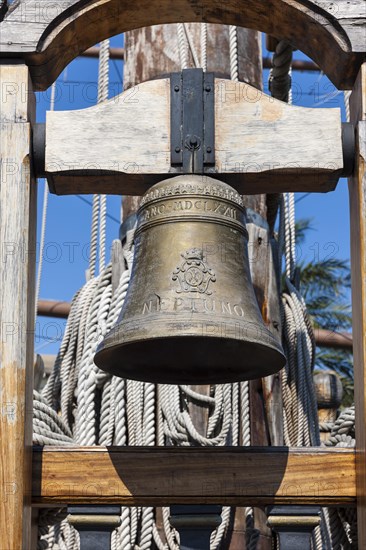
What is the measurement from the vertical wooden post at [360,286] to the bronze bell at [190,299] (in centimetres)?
19

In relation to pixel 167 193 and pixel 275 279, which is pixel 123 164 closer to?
pixel 167 193

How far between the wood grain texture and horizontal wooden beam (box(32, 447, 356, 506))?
2.09ft

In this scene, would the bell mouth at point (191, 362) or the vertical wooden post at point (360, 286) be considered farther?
the bell mouth at point (191, 362)

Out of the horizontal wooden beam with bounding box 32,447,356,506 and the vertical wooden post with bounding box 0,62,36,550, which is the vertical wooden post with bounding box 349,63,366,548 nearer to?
the horizontal wooden beam with bounding box 32,447,356,506

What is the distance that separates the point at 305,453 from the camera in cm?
284

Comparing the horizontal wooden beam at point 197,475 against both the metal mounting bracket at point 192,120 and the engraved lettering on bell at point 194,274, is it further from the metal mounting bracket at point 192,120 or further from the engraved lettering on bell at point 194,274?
the metal mounting bracket at point 192,120

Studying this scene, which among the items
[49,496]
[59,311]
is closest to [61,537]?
[49,496]

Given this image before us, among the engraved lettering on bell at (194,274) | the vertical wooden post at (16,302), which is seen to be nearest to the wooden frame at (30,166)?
the vertical wooden post at (16,302)

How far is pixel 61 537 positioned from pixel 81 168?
6.14 ft

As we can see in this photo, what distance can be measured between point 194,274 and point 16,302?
0.40 meters

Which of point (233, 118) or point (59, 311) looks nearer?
point (233, 118)

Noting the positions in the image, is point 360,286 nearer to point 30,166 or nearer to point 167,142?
point 167,142

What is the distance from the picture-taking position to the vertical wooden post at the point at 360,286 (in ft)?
9.11

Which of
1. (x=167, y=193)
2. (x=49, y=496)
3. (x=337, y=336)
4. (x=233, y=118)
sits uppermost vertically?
(x=337, y=336)
